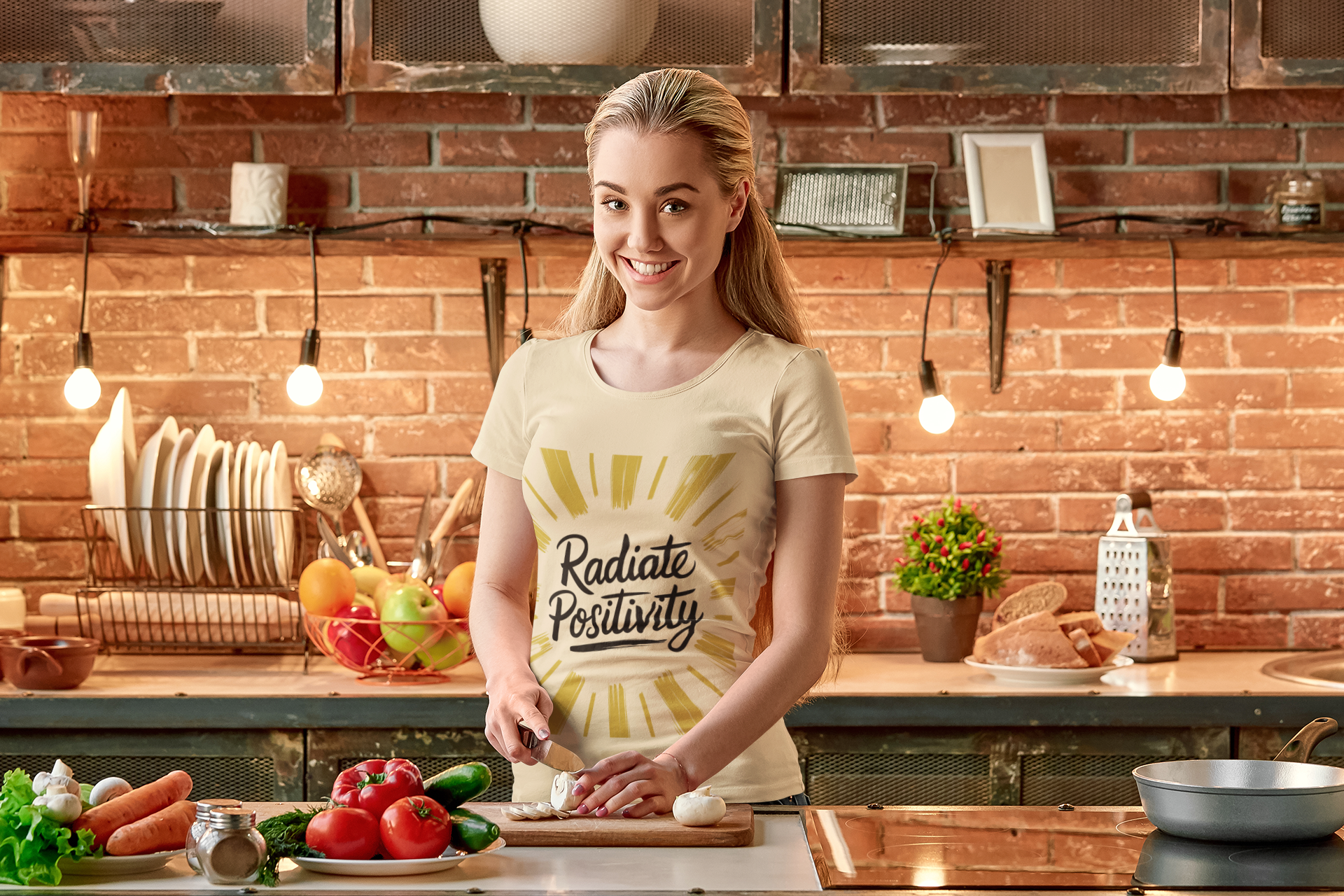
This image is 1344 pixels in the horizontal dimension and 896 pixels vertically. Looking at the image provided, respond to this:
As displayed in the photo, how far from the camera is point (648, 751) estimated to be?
133 cm

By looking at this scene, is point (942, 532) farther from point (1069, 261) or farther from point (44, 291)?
point (44, 291)

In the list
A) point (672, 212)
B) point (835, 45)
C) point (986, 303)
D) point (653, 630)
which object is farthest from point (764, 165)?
point (653, 630)

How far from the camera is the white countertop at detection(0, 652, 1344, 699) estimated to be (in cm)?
200

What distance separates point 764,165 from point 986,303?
472 mm

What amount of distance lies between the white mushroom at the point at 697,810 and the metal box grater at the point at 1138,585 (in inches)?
51.9

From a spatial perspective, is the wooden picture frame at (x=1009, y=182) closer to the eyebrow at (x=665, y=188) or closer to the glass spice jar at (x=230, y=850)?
the eyebrow at (x=665, y=188)

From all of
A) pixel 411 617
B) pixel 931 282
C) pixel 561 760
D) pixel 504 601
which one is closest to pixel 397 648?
pixel 411 617

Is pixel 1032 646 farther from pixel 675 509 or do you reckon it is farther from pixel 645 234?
pixel 645 234

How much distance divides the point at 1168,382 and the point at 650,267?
1.29m

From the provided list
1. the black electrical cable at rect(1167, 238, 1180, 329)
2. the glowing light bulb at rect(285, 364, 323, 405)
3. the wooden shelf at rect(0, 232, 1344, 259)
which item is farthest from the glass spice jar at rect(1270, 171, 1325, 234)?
the glowing light bulb at rect(285, 364, 323, 405)

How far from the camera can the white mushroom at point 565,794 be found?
1159 millimetres

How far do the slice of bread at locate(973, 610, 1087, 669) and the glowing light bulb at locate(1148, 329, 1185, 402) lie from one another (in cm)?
46

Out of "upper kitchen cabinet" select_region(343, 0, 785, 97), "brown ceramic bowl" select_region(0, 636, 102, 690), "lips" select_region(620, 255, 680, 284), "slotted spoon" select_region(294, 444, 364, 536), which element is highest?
"upper kitchen cabinet" select_region(343, 0, 785, 97)

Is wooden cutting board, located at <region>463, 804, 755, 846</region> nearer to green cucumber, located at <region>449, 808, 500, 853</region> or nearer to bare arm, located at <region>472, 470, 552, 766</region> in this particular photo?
green cucumber, located at <region>449, 808, 500, 853</region>
